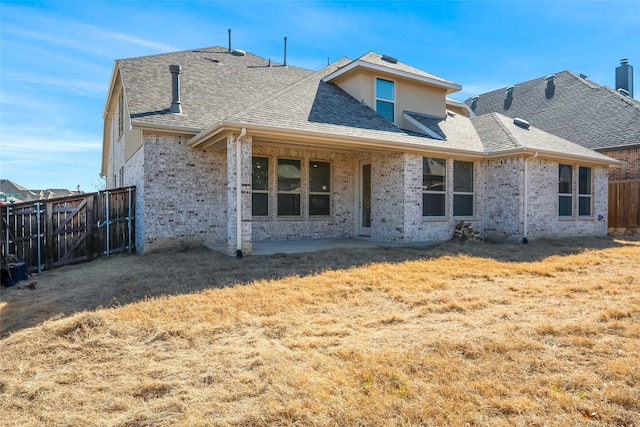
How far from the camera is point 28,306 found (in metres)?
5.44

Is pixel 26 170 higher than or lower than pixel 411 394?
higher

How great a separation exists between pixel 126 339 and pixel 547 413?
391cm

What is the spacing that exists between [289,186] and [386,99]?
14.5ft

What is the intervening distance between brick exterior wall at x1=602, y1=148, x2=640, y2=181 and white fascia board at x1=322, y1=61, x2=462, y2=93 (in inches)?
303

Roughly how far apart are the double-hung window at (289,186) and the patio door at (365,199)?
6.86ft

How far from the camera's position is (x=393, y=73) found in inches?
478

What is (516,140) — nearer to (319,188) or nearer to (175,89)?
(319,188)

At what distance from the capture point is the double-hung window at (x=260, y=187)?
1089 centimetres

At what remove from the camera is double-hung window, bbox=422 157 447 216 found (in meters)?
11.0

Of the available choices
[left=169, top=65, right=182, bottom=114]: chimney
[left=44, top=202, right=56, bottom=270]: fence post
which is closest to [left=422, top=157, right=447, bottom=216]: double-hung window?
[left=169, top=65, right=182, bottom=114]: chimney

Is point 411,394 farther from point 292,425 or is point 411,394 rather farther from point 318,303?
point 318,303

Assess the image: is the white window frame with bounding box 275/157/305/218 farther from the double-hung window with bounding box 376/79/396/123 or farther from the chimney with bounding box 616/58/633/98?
the chimney with bounding box 616/58/633/98

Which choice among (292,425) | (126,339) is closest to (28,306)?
(126,339)

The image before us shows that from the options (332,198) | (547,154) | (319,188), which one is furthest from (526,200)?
(319,188)
